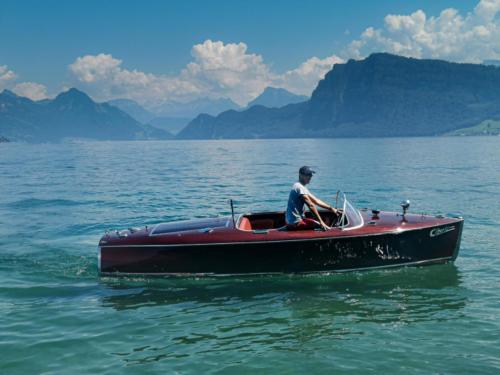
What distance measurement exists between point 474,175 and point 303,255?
33900mm

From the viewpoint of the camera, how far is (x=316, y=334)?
9.41 meters

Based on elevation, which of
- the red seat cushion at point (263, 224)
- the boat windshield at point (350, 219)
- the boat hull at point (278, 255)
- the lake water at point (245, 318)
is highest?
the boat windshield at point (350, 219)

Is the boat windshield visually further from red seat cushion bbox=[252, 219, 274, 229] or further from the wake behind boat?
red seat cushion bbox=[252, 219, 274, 229]

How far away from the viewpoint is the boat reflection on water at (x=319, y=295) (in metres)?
10.5

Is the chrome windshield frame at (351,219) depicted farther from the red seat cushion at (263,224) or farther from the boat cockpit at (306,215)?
the red seat cushion at (263,224)

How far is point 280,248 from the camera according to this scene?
12.0 meters

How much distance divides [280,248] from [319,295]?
4.66 ft

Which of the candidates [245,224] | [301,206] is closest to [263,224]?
[245,224]

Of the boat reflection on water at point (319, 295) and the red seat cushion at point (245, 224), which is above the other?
the red seat cushion at point (245, 224)

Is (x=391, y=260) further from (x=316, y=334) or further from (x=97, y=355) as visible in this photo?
(x=97, y=355)

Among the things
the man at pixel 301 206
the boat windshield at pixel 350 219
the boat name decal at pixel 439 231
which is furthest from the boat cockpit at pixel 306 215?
the boat name decal at pixel 439 231

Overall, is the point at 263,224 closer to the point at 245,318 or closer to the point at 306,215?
the point at 306,215

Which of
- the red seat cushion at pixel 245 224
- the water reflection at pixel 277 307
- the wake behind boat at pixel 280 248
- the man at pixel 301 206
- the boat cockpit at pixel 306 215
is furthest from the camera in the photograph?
the red seat cushion at pixel 245 224

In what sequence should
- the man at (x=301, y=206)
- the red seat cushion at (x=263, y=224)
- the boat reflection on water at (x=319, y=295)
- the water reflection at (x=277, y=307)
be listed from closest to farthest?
the water reflection at (x=277, y=307)
the boat reflection on water at (x=319, y=295)
the man at (x=301, y=206)
the red seat cushion at (x=263, y=224)
